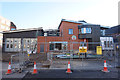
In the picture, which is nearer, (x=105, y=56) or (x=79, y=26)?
(x=105, y=56)

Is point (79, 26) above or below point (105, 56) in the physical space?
above

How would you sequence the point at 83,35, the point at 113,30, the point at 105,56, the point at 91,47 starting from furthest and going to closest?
the point at 113,30, the point at 83,35, the point at 91,47, the point at 105,56

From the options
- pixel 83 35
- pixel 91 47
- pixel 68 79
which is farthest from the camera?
pixel 83 35

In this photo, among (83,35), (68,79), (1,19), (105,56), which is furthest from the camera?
(1,19)

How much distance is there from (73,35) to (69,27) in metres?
2.81

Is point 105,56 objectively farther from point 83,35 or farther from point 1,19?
point 1,19

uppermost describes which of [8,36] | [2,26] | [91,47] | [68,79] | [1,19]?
[1,19]

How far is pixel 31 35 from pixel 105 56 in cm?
2030

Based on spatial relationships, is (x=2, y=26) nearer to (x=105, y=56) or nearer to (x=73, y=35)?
(x=73, y=35)

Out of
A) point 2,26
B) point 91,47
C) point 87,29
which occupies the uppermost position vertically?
point 2,26

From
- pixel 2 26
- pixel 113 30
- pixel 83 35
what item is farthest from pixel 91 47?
pixel 2 26

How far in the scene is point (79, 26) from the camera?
22281mm

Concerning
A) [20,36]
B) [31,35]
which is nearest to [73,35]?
[31,35]

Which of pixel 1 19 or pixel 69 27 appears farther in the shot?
pixel 1 19
